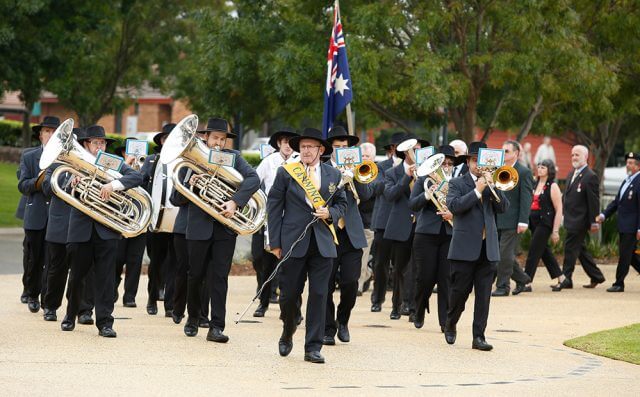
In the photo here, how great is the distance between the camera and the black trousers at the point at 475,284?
11.5 m

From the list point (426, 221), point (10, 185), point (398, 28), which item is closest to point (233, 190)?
point (426, 221)

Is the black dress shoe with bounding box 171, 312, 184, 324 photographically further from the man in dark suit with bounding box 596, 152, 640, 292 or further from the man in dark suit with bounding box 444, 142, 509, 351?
the man in dark suit with bounding box 596, 152, 640, 292

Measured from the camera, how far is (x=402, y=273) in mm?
14266

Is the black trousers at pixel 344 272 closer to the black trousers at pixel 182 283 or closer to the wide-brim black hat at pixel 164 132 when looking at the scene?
the black trousers at pixel 182 283

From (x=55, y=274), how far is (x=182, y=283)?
4.13ft

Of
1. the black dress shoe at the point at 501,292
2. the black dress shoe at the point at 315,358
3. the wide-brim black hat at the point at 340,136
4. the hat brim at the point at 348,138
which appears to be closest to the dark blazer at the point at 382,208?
the hat brim at the point at 348,138

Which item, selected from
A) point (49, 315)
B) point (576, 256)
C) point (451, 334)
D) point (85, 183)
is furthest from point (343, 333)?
point (576, 256)

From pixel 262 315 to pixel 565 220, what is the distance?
5.54m

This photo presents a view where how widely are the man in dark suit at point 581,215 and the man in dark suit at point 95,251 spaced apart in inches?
294

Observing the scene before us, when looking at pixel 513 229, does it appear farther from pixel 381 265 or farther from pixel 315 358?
pixel 315 358

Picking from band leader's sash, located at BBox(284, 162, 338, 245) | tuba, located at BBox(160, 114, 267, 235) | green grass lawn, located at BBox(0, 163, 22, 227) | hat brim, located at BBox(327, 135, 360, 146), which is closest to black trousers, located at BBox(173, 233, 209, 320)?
tuba, located at BBox(160, 114, 267, 235)

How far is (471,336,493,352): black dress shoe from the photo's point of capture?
11469 mm

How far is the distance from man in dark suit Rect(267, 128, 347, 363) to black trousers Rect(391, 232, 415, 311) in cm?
343

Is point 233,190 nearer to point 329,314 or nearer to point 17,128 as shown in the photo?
point 329,314
